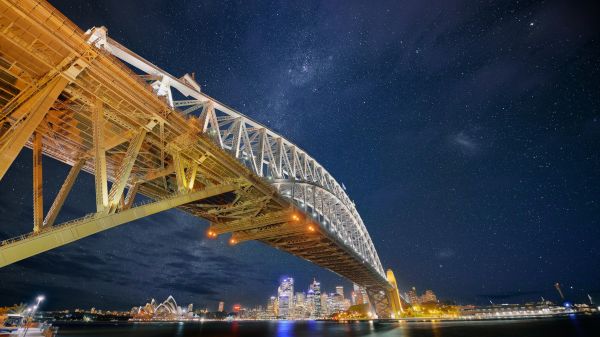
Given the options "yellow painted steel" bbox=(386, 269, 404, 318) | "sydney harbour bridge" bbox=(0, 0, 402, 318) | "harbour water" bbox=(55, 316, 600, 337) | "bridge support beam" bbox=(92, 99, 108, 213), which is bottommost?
"harbour water" bbox=(55, 316, 600, 337)

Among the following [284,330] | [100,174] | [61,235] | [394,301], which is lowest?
[284,330]

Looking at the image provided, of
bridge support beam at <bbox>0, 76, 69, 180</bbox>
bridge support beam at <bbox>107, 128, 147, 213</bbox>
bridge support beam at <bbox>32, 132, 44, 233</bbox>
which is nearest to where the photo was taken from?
bridge support beam at <bbox>0, 76, 69, 180</bbox>

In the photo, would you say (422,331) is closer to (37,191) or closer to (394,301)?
(37,191)

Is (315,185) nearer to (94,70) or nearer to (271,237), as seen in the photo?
(271,237)

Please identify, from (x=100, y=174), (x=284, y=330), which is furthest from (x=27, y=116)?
(x=284, y=330)

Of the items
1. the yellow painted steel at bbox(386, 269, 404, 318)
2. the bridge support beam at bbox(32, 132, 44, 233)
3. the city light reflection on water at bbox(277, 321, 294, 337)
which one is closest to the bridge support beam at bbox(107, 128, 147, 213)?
the bridge support beam at bbox(32, 132, 44, 233)

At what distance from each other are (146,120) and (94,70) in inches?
135

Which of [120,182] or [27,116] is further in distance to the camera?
[120,182]

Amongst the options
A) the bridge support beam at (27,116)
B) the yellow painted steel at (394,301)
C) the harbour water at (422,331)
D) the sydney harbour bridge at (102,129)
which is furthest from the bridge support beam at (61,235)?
the yellow painted steel at (394,301)

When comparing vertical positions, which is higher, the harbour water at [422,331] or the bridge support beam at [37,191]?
the bridge support beam at [37,191]

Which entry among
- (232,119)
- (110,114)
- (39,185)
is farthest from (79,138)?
(232,119)

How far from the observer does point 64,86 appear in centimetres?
1163

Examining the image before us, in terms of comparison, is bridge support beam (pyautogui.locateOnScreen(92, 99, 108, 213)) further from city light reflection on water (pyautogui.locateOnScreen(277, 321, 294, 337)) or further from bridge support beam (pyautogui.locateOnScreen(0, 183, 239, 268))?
city light reflection on water (pyautogui.locateOnScreen(277, 321, 294, 337))

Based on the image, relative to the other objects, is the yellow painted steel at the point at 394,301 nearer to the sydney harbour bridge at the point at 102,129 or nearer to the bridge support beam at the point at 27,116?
the sydney harbour bridge at the point at 102,129
